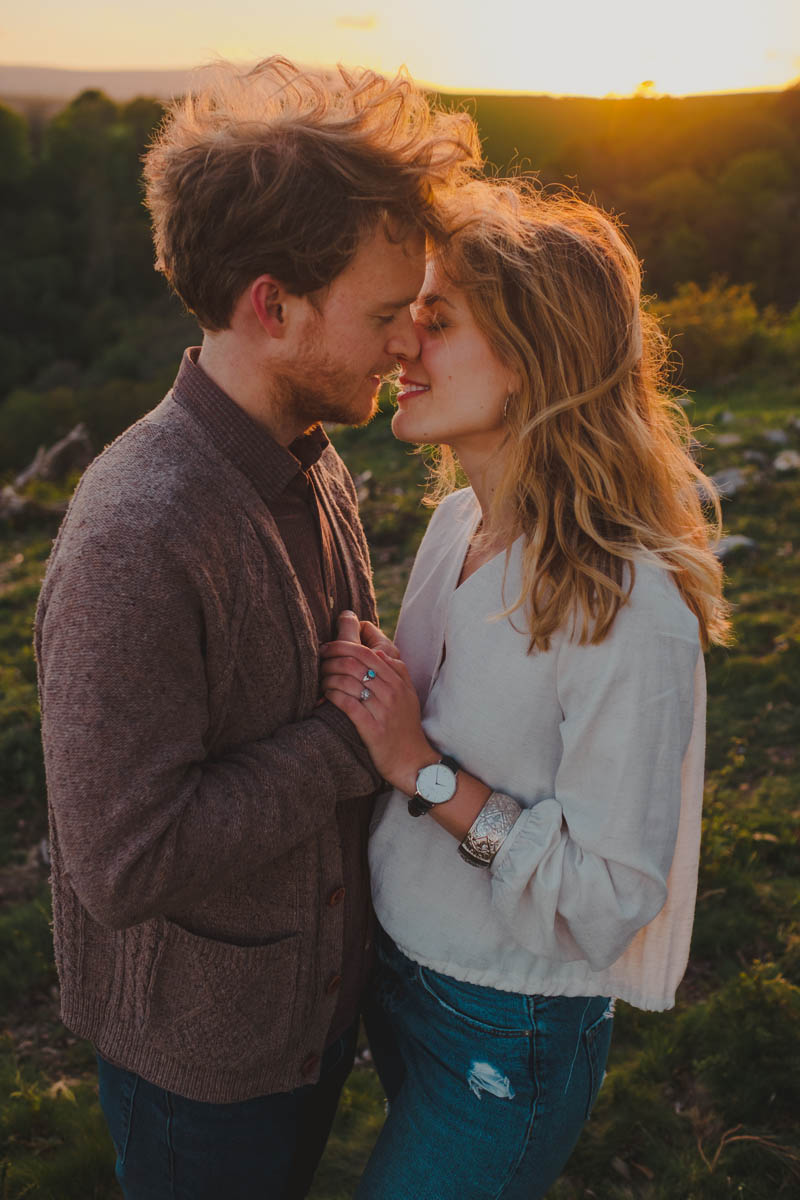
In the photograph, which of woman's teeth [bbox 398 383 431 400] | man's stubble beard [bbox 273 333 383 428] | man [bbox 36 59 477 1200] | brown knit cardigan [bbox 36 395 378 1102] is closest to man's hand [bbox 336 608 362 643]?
man [bbox 36 59 477 1200]

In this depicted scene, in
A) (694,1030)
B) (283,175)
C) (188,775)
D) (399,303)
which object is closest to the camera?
(188,775)

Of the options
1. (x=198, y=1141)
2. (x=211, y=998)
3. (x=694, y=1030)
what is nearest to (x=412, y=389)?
(x=211, y=998)

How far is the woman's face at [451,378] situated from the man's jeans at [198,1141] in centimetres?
150

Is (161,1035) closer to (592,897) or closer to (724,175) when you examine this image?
(592,897)

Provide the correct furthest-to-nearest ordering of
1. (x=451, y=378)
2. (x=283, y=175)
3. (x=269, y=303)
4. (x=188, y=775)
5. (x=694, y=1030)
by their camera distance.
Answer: (x=694, y=1030), (x=451, y=378), (x=269, y=303), (x=283, y=175), (x=188, y=775)

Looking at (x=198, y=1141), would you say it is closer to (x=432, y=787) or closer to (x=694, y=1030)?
(x=432, y=787)

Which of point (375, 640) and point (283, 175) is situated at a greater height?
point (283, 175)

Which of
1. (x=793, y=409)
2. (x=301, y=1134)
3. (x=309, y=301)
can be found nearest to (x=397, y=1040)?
(x=301, y=1134)

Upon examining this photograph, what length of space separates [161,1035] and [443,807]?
0.70 m

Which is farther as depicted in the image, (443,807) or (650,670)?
(443,807)

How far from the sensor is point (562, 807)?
1902 mm

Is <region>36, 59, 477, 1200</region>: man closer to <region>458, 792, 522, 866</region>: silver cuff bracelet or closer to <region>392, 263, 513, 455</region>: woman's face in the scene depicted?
<region>392, 263, 513, 455</region>: woman's face

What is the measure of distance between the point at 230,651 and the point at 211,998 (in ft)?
2.25

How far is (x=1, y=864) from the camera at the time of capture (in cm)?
442
